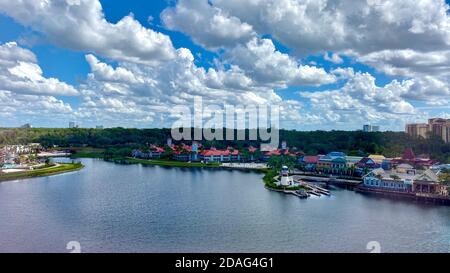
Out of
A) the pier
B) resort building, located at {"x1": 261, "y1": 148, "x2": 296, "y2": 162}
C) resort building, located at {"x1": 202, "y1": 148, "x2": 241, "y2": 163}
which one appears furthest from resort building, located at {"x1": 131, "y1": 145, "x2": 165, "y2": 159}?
the pier

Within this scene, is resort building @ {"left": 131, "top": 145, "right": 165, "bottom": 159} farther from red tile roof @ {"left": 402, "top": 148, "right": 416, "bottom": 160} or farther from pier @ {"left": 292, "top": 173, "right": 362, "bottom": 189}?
red tile roof @ {"left": 402, "top": 148, "right": 416, "bottom": 160}

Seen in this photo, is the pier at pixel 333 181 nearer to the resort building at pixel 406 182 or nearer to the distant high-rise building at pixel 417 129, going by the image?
the resort building at pixel 406 182

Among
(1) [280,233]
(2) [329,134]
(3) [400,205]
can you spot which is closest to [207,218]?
(1) [280,233]

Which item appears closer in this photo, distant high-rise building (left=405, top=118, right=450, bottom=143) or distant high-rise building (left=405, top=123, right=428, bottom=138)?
distant high-rise building (left=405, top=118, right=450, bottom=143)

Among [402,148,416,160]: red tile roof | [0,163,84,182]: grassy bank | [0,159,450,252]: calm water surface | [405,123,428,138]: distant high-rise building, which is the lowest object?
[0,159,450,252]: calm water surface

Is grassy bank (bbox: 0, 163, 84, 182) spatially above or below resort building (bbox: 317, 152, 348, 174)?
below

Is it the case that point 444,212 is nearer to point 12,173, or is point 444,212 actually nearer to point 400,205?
point 400,205


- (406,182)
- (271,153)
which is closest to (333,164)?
(271,153)

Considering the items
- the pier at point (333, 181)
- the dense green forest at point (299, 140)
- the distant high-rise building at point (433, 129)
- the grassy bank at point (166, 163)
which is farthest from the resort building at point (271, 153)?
the distant high-rise building at point (433, 129)
